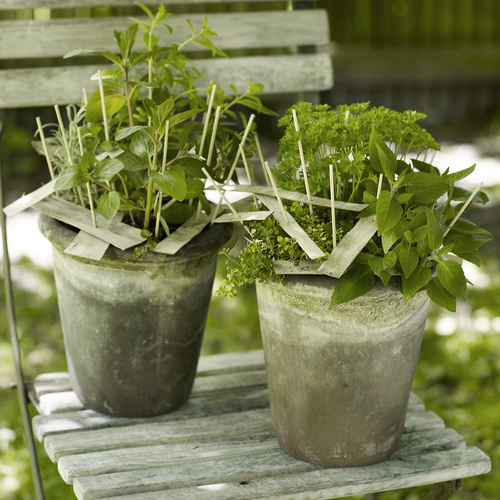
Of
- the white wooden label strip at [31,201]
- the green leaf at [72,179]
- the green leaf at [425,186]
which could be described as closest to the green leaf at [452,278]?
the green leaf at [425,186]

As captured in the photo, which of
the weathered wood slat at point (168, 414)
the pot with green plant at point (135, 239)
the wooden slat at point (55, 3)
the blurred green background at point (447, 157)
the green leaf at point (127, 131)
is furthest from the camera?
the blurred green background at point (447, 157)

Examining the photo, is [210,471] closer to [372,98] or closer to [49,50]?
[49,50]

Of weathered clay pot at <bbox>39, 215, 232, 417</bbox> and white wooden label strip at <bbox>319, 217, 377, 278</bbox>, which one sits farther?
weathered clay pot at <bbox>39, 215, 232, 417</bbox>

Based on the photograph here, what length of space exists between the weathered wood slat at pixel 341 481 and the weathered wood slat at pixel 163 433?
0.18 meters

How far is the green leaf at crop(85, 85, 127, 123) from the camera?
5.05ft

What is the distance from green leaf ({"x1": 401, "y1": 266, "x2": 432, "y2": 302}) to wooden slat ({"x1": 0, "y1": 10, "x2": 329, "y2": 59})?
3.04 ft

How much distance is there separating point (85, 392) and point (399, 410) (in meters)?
0.69

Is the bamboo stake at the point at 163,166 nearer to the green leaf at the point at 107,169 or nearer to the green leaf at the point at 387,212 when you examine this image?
the green leaf at the point at 107,169

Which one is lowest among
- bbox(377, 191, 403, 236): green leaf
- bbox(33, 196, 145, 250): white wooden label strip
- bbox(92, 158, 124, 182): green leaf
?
bbox(33, 196, 145, 250): white wooden label strip

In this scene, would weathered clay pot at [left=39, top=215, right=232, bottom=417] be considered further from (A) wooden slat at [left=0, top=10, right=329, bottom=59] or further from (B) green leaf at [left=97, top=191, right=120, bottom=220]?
(A) wooden slat at [left=0, top=10, right=329, bottom=59]

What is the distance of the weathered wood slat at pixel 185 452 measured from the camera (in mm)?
1394

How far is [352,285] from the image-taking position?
4.09 feet

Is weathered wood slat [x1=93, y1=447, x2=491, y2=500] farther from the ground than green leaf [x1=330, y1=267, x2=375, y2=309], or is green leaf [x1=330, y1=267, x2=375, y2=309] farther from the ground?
green leaf [x1=330, y1=267, x2=375, y2=309]

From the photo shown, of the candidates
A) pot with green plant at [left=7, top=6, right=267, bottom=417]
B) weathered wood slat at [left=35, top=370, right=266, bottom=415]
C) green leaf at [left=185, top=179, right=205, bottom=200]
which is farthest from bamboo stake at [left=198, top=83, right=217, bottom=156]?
weathered wood slat at [left=35, top=370, right=266, bottom=415]
